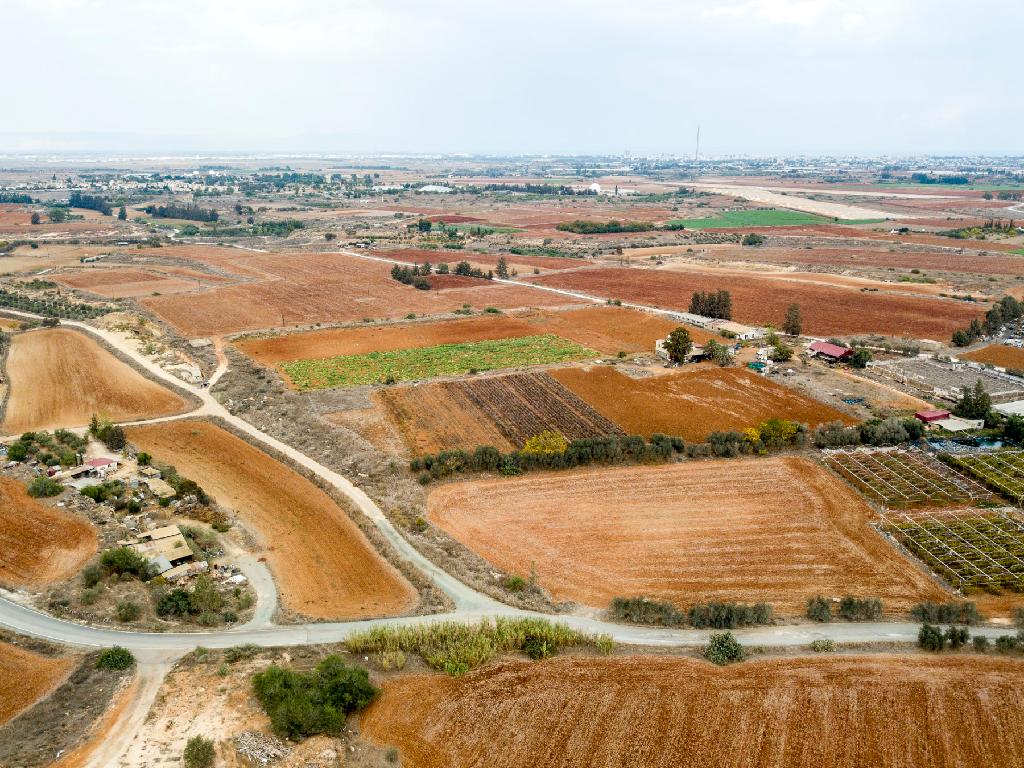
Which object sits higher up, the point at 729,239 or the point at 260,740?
the point at 729,239

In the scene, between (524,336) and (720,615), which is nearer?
(720,615)

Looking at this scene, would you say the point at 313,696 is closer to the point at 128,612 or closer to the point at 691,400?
the point at 128,612

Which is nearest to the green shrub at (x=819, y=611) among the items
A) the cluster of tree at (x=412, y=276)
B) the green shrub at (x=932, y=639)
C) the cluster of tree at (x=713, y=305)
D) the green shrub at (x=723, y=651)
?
the green shrub at (x=932, y=639)

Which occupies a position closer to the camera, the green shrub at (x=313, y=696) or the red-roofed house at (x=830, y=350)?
the green shrub at (x=313, y=696)

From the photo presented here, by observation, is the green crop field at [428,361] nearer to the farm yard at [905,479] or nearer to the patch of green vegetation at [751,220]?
the farm yard at [905,479]

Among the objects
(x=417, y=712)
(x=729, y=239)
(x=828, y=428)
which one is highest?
(x=729, y=239)

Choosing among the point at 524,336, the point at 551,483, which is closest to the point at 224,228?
the point at 524,336

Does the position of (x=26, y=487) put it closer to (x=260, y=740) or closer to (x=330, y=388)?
(x=330, y=388)
